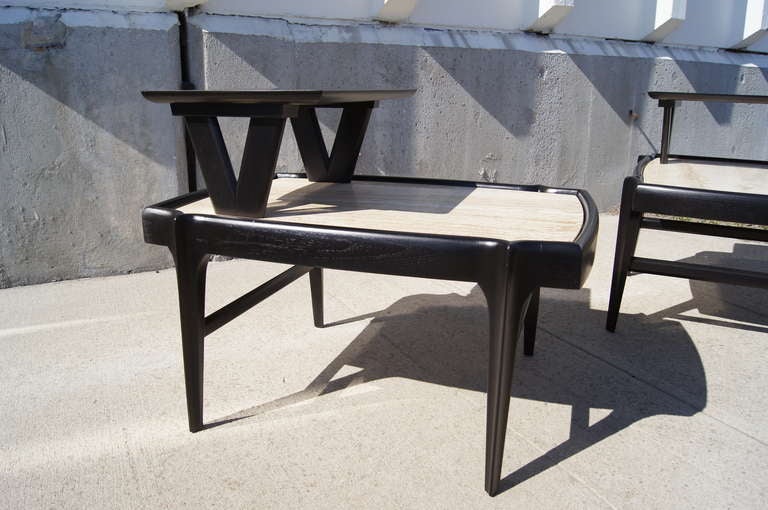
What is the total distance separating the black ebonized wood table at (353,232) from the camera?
127 cm

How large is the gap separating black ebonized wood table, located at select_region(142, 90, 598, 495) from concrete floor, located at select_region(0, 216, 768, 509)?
0.61ft

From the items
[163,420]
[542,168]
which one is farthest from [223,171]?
[542,168]

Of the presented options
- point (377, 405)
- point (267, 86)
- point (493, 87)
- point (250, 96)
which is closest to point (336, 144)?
point (250, 96)

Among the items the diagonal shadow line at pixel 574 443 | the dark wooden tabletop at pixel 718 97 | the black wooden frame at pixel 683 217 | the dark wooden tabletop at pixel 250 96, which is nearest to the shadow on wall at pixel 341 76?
the dark wooden tabletop at pixel 718 97

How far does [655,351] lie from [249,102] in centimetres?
161

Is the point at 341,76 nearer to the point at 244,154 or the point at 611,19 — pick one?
the point at 244,154

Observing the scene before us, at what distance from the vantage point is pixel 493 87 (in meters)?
4.01

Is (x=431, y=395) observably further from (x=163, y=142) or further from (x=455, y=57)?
(x=455, y=57)

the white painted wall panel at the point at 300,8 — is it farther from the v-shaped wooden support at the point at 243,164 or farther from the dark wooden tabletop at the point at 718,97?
the v-shaped wooden support at the point at 243,164

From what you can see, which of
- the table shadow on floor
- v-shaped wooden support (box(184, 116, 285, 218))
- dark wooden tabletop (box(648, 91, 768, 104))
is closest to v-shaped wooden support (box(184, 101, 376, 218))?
v-shaped wooden support (box(184, 116, 285, 218))

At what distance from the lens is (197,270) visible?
152cm

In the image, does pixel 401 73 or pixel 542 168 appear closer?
pixel 401 73

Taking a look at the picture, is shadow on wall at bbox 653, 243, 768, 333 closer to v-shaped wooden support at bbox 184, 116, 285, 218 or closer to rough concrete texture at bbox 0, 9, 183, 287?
v-shaped wooden support at bbox 184, 116, 285, 218

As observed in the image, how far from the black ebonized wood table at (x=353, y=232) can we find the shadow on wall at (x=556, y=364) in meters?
0.32
